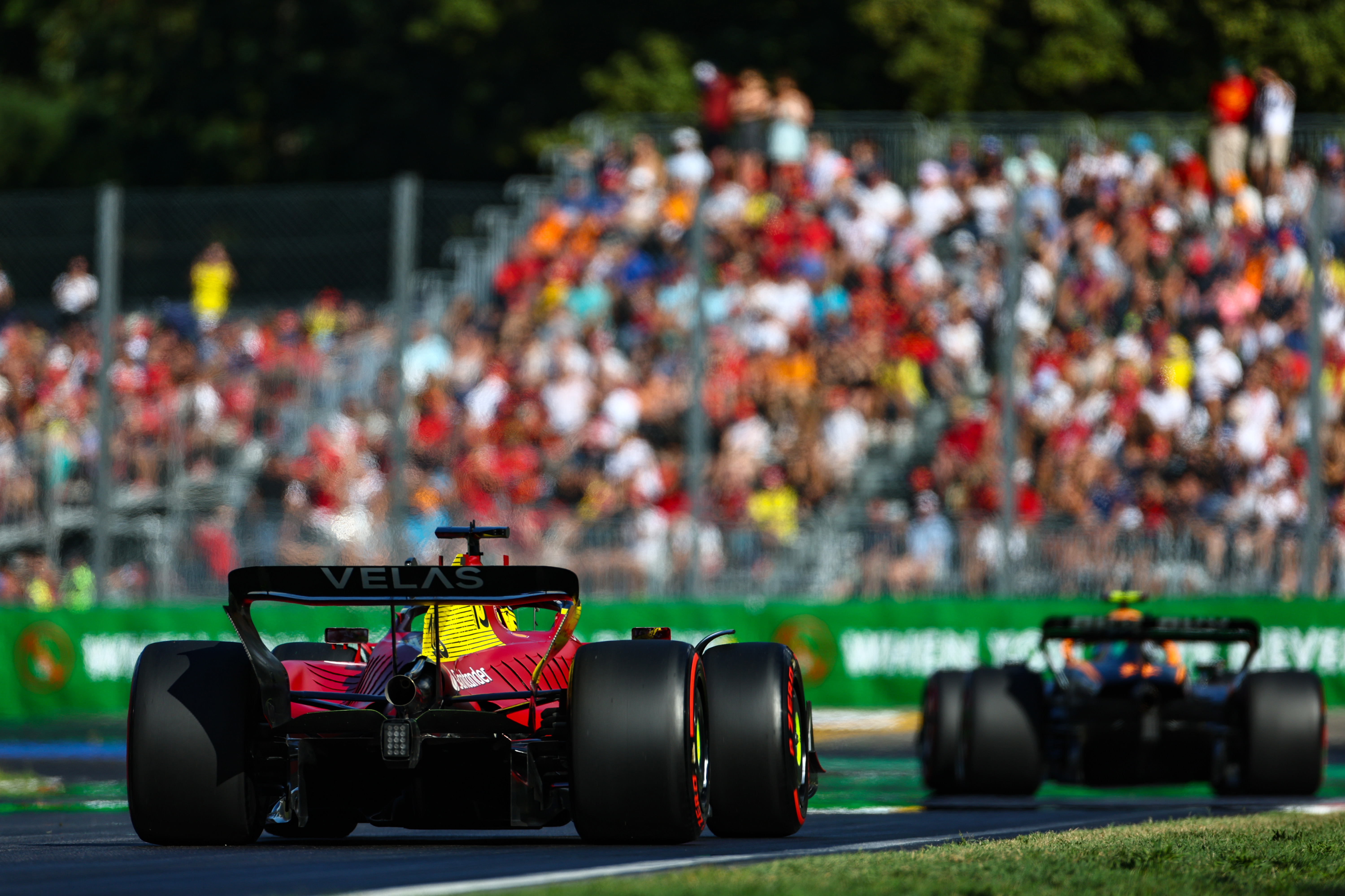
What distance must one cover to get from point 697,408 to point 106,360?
5240 mm

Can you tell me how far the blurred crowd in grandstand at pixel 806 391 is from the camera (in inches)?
782

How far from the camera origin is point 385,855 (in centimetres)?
899

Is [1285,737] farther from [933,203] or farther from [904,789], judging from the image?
[933,203]

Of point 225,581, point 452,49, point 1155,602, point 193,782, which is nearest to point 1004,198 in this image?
point 1155,602

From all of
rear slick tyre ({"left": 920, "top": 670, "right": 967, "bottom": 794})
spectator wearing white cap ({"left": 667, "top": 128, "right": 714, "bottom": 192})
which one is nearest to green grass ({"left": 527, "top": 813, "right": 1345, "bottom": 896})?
rear slick tyre ({"left": 920, "top": 670, "right": 967, "bottom": 794})

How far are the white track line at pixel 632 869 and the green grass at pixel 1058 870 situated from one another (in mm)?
149

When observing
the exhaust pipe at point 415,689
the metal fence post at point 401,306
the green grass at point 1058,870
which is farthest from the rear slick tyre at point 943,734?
the metal fence post at point 401,306

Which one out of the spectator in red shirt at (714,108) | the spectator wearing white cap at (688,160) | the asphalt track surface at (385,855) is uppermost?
the spectator in red shirt at (714,108)

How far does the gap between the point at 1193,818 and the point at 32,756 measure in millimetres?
9451

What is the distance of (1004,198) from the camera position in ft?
72.7

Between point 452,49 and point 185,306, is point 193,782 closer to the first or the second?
point 185,306

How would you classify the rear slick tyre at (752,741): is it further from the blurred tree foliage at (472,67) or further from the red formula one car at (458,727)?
the blurred tree foliage at (472,67)

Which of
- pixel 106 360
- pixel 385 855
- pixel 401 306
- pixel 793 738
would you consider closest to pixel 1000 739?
pixel 793 738

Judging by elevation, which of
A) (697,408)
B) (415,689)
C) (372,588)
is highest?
(697,408)
